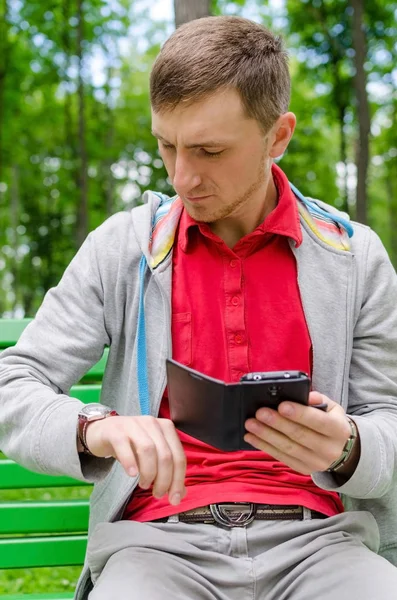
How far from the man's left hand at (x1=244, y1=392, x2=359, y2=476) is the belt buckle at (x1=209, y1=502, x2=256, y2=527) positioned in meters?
0.29

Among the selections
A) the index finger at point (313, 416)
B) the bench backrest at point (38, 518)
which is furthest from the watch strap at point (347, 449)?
the bench backrest at point (38, 518)

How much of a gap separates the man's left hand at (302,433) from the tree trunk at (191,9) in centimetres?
484

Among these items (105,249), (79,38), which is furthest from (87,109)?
(105,249)

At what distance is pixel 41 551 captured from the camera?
295 centimetres

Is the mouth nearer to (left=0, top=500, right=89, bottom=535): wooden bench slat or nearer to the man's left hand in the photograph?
the man's left hand

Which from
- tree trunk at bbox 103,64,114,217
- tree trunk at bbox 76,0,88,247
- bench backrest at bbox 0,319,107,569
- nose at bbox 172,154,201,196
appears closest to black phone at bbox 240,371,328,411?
nose at bbox 172,154,201,196

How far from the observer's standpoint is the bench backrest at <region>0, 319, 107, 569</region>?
2.94 metres

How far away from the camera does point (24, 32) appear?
16.3 meters

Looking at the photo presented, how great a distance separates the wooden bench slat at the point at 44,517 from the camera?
2.96m

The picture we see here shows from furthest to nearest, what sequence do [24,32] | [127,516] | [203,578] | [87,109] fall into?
[87,109]
[24,32]
[127,516]
[203,578]

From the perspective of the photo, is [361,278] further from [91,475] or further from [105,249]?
[91,475]

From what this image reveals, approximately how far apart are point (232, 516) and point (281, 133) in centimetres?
A: 111

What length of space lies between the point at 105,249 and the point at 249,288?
441 mm

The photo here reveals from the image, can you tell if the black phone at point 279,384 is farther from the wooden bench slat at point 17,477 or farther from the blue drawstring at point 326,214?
the wooden bench slat at point 17,477
